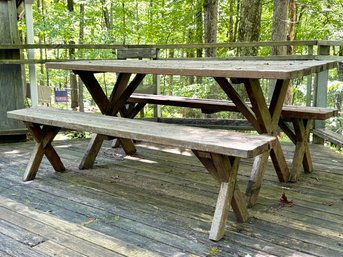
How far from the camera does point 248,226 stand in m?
2.42

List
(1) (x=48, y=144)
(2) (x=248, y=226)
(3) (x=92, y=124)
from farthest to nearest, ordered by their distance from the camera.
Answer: (1) (x=48, y=144), (3) (x=92, y=124), (2) (x=248, y=226)

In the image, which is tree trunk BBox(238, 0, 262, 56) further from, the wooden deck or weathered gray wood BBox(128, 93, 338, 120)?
the wooden deck

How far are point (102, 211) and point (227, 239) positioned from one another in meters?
0.96

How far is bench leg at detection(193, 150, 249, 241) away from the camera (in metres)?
2.23

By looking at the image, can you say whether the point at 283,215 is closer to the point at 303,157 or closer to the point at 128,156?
the point at 303,157

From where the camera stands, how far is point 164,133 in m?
2.47

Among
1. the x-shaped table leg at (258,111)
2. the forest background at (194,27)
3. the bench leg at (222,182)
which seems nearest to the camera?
the bench leg at (222,182)

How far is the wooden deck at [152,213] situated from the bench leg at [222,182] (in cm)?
9

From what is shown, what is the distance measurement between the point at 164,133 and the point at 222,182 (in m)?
0.51

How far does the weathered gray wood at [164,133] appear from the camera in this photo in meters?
2.12

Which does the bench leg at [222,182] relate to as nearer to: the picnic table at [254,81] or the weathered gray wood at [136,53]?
the picnic table at [254,81]

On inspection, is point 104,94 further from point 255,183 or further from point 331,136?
point 331,136

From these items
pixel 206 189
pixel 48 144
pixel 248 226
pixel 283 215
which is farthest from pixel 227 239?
pixel 48 144

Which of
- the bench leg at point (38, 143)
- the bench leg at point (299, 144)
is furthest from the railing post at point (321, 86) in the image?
the bench leg at point (38, 143)
